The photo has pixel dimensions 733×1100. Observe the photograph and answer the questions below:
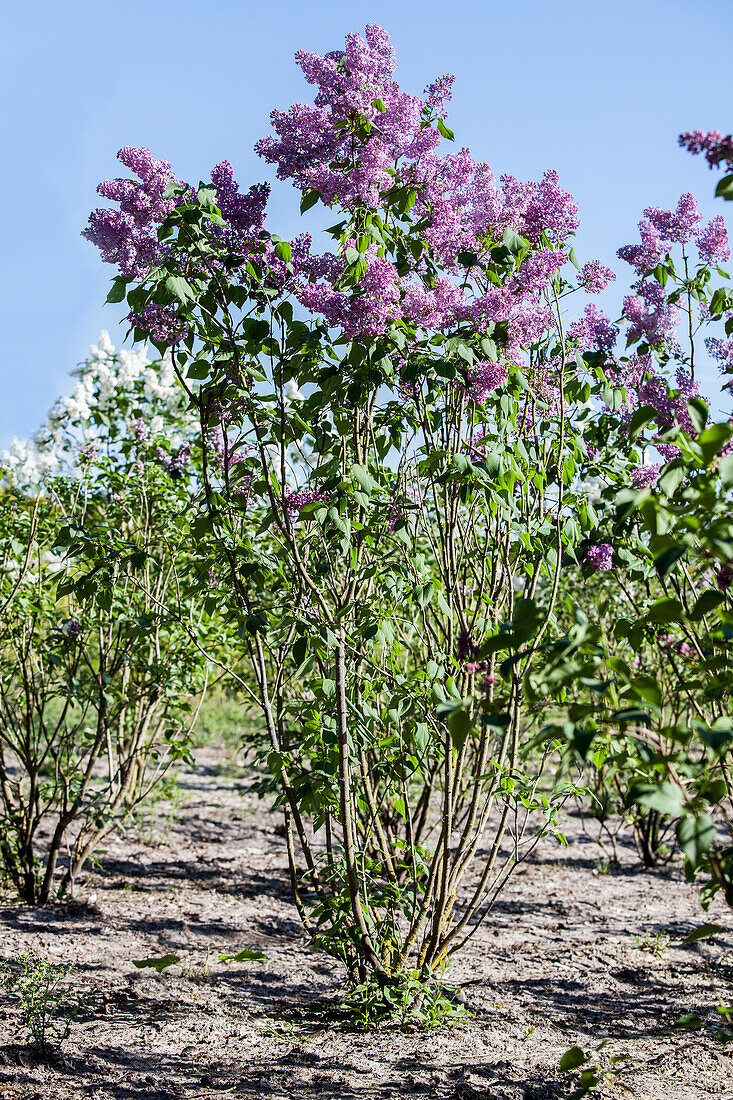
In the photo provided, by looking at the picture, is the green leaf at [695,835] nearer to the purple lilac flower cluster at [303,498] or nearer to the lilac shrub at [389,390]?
the lilac shrub at [389,390]

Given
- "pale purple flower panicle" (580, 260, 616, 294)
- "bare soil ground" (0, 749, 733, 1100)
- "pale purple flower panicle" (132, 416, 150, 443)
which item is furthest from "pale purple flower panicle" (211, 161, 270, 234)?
"bare soil ground" (0, 749, 733, 1100)

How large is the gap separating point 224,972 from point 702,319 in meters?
3.09

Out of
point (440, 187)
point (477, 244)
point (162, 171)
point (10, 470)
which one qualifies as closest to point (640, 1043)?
point (477, 244)

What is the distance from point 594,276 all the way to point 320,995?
2807 millimetres

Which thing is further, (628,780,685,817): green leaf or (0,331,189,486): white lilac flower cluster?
(0,331,189,486): white lilac flower cluster

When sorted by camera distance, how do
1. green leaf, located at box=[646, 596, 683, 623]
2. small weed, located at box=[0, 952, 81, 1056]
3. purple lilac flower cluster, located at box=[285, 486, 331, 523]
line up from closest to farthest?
green leaf, located at box=[646, 596, 683, 623] → purple lilac flower cluster, located at box=[285, 486, 331, 523] → small weed, located at box=[0, 952, 81, 1056]

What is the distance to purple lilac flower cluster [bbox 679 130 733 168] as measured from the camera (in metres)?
1.50

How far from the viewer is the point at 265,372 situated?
2.58m

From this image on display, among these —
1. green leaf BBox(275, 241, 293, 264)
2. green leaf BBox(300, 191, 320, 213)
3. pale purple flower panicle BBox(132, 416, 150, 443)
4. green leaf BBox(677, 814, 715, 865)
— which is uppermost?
pale purple flower panicle BBox(132, 416, 150, 443)

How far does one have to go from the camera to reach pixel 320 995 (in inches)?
128

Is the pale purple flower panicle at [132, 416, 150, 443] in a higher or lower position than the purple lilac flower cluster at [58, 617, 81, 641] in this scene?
higher

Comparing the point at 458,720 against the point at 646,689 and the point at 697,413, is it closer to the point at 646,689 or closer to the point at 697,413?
the point at 646,689

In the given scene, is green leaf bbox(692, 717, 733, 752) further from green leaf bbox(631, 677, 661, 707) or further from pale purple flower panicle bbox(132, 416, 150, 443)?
pale purple flower panicle bbox(132, 416, 150, 443)

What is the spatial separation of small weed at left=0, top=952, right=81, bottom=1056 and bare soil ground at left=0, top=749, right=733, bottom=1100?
50 mm
